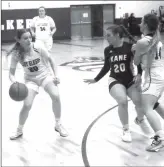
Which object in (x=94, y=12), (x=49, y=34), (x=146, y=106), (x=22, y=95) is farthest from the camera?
(x=94, y=12)

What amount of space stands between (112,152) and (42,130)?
55.3 inches

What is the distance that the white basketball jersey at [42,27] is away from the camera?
11.6 m

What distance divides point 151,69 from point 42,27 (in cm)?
780

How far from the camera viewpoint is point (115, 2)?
2333cm

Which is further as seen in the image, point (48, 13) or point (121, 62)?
point (48, 13)

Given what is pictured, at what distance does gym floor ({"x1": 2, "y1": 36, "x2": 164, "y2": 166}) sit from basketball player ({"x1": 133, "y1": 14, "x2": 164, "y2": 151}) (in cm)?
48

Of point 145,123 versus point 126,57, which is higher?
point 126,57

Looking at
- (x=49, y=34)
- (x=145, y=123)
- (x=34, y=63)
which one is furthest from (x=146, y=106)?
(x=49, y=34)

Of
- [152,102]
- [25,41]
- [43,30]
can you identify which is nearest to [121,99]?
[152,102]

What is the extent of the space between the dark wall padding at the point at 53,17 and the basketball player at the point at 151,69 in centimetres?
1680

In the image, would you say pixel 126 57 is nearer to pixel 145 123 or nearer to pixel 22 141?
pixel 145 123

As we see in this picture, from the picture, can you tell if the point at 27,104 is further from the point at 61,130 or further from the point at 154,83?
the point at 154,83

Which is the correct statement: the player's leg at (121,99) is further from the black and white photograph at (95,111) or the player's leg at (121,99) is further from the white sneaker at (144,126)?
the white sneaker at (144,126)

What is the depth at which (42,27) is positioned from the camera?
11.7 m
